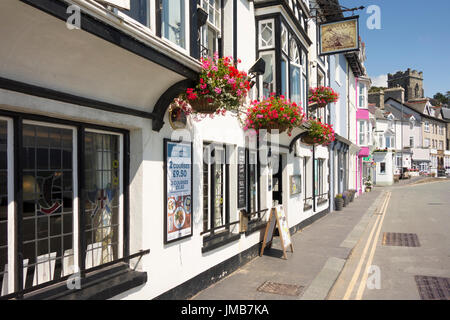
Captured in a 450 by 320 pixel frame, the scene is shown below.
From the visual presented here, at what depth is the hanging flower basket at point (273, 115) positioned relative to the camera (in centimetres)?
768

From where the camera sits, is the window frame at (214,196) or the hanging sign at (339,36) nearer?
the window frame at (214,196)

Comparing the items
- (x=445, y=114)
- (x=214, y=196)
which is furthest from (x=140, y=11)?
(x=445, y=114)

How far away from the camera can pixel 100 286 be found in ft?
13.9

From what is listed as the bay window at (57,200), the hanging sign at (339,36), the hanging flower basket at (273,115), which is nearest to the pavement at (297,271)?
the bay window at (57,200)

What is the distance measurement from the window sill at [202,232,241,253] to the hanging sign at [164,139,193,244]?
0.73 metres

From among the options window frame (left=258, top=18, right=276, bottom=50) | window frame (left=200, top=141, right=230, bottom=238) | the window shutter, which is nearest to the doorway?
window frame (left=258, top=18, right=276, bottom=50)

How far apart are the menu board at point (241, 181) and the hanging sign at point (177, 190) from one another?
7.45ft

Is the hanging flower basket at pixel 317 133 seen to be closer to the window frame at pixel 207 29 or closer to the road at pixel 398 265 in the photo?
the road at pixel 398 265

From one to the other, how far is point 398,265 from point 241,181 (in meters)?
4.19

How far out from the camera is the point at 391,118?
2100 inches

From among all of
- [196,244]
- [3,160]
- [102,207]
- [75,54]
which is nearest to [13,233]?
[3,160]

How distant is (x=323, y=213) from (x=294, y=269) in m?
9.53

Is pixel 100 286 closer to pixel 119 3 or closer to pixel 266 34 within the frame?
pixel 119 3
